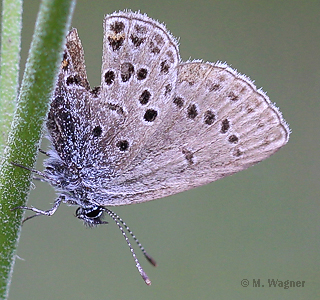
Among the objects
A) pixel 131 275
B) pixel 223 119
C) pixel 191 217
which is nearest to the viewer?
pixel 223 119

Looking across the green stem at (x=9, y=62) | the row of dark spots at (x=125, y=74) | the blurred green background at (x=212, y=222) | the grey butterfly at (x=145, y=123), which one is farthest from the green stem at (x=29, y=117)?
the blurred green background at (x=212, y=222)

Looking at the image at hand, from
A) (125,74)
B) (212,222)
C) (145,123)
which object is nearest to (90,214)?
(145,123)

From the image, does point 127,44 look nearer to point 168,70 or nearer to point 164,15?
point 168,70

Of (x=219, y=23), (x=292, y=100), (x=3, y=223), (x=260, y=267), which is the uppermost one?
(x=219, y=23)

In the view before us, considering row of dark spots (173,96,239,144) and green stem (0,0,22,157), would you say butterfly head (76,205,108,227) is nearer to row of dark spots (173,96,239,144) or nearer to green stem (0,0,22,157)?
row of dark spots (173,96,239,144)

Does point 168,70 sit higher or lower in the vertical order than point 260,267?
higher

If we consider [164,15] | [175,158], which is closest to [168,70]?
[175,158]

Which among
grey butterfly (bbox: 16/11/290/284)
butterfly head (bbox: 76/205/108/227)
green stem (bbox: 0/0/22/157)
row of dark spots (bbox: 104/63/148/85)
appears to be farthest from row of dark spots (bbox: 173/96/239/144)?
green stem (bbox: 0/0/22/157)
